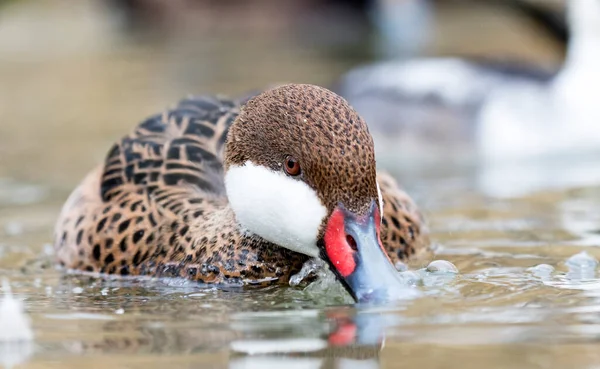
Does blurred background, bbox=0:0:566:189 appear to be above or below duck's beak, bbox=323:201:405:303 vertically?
above

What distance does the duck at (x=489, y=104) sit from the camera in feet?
36.2

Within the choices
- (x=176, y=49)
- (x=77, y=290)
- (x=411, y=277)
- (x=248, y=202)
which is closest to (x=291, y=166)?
(x=248, y=202)

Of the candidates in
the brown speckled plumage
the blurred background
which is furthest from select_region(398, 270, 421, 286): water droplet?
the blurred background

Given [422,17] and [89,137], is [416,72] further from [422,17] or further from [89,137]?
[422,17]

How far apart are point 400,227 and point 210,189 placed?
0.99 m

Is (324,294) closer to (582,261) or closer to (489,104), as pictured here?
(582,261)

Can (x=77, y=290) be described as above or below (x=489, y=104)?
below

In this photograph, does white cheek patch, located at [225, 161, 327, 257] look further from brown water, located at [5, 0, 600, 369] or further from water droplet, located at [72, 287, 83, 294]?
water droplet, located at [72, 287, 83, 294]

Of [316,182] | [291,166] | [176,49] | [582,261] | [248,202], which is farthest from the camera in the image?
[176,49]

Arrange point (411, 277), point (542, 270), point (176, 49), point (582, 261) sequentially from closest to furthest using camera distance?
1. point (411, 277)
2. point (542, 270)
3. point (582, 261)
4. point (176, 49)

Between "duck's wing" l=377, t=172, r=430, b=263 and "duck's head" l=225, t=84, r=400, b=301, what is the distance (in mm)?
892

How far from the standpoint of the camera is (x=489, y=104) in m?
11.3

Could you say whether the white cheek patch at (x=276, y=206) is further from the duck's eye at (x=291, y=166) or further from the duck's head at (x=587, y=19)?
the duck's head at (x=587, y=19)

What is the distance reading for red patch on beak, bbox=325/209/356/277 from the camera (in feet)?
16.8
